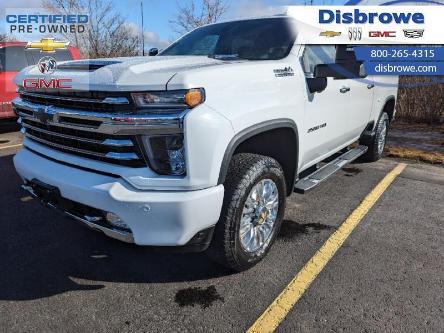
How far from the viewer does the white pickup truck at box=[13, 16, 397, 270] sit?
2.35 m

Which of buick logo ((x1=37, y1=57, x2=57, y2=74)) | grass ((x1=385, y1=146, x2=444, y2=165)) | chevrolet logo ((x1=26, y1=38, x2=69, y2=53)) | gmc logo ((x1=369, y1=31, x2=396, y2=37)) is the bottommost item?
grass ((x1=385, y1=146, x2=444, y2=165))

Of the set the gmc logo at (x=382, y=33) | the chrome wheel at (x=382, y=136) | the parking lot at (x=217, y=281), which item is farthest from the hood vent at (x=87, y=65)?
the gmc logo at (x=382, y=33)

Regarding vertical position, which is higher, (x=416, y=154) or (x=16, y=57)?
(x=16, y=57)

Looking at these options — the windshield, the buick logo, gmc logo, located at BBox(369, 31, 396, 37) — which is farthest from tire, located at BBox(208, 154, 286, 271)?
gmc logo, located at BBox(369, 31, 396, 37)

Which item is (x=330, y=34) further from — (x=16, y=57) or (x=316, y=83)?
(x=16, y=57)

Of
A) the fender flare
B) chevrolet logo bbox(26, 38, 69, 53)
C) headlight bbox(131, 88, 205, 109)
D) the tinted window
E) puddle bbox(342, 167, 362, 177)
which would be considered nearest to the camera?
headlight bbox(131, 88, 205, 109)

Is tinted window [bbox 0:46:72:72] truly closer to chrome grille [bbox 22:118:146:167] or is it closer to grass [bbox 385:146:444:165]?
chrome grille [bbox 22:118:146:167]

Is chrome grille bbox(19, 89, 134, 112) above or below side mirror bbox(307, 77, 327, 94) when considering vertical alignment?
below

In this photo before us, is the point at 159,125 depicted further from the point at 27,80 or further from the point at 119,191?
the point at 27,80

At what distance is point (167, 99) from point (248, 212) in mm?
1070

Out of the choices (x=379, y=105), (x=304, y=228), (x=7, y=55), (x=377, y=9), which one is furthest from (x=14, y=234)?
(x=377, y=9)

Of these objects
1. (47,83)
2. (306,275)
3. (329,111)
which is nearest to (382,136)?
(329,111)

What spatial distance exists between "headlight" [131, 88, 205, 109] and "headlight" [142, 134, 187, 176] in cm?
17

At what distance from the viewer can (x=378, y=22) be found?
26.1ft
